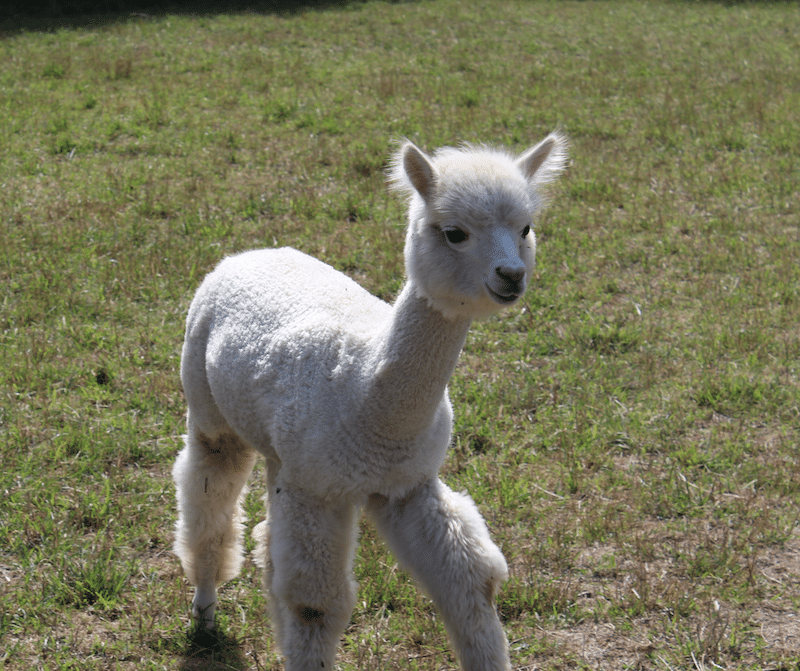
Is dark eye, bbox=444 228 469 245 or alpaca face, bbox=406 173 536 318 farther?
dark eye, bbox=444 228 469 245

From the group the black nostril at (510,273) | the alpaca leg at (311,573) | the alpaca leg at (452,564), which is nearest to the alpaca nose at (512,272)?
the black nostril at (510,273)

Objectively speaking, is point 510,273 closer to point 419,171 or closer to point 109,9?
point 419,171

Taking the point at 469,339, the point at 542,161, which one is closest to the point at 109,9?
the point at 469,339

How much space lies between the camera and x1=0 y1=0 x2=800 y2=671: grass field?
382cm

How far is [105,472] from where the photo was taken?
4.70m

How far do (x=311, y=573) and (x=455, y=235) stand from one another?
134 centimetres

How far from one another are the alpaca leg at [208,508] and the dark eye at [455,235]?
1.52 metres

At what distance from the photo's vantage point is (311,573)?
2.97 meters

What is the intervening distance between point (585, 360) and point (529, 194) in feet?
10.4

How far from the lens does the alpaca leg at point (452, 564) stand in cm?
296

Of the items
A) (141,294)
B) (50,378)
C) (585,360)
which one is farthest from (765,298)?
(50,378)

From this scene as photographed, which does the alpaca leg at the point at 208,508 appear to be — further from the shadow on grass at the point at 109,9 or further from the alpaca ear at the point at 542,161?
the shadow on grass at the point at 109,9

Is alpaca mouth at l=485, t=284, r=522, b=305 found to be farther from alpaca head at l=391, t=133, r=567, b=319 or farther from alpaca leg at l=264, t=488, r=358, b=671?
alpaca leg at l=264, t=488, r=358, b=671

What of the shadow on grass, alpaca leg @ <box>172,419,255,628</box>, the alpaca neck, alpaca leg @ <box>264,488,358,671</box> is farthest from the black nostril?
the shadow on grass
